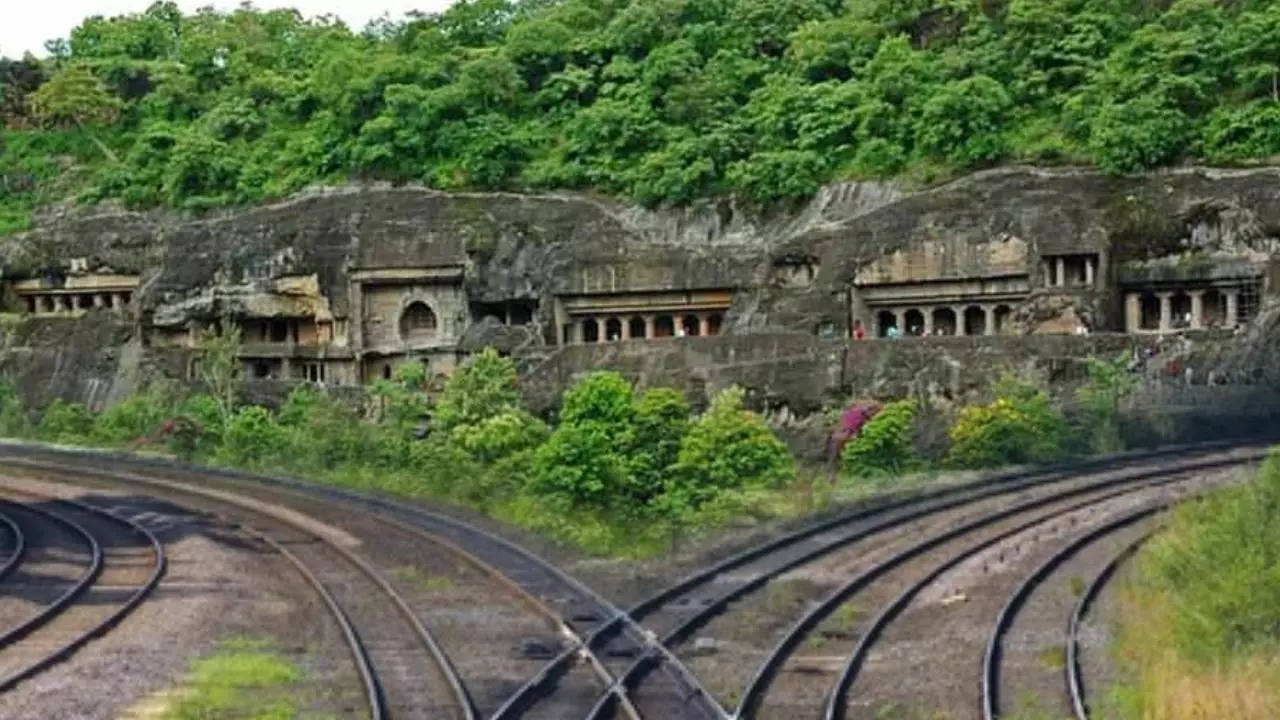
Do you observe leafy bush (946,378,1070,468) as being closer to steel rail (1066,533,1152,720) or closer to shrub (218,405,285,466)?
steel rail (1066,533,1152,720)

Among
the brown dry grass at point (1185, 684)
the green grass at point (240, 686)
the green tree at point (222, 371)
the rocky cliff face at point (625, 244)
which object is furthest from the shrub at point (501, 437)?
the brown dry grass at point (1185, 684)

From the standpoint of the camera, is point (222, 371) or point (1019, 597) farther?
point (222, 371)

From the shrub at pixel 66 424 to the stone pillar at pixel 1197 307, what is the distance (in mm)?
26256

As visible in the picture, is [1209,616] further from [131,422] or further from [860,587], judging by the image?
[131,422]

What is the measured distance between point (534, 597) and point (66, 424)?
28.2 meters

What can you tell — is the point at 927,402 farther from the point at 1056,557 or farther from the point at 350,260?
the point at 350,260

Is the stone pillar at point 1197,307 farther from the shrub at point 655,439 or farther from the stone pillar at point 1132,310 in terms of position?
the shrub at point 655,439

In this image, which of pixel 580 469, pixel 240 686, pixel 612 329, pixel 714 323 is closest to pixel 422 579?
pixel 240 686

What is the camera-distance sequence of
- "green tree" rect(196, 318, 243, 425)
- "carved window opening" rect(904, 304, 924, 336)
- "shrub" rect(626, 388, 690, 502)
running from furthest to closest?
"green tree" rect(196, 318, 243, 425)
"carved window opening" rect(904, 304, 924, 336)
"shrub" rect(626, 388, 690, 502)

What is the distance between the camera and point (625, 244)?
42.0 meters

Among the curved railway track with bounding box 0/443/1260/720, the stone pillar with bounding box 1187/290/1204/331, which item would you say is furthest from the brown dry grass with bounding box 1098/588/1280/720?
the stone pillar with bounding box 1187/290/1204/331

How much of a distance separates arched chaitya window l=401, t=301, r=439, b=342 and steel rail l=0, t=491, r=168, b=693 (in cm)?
2088

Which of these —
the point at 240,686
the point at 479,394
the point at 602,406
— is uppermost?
the point at 479,394

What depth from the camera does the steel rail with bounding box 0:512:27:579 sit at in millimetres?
20031
